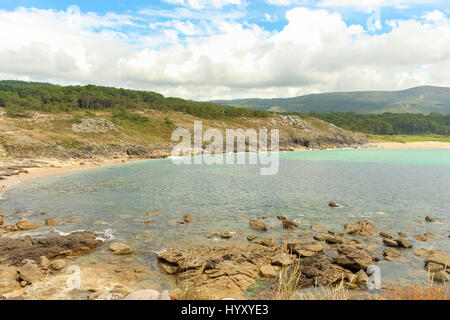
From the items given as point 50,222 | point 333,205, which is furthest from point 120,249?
point 333,205

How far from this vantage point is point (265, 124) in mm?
125625

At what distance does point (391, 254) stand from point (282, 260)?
6639 mm

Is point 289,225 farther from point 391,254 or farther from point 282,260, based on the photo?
point 391,254

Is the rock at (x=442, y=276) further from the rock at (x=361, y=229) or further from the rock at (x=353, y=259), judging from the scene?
the rock at (x=361, y=229)

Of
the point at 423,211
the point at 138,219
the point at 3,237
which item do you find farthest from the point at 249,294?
the point at 423,211

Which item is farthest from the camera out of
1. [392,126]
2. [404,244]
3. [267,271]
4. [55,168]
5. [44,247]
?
[392,126]

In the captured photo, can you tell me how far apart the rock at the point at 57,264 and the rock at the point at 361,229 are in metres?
17.8

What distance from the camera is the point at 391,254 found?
640 inches

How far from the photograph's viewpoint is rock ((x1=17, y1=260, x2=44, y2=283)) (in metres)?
12.4

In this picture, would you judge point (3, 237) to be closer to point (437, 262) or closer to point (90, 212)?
point (90, 212)

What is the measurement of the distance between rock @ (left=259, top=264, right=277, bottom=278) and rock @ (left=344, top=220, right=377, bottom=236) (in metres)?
8.76

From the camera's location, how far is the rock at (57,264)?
13.9m

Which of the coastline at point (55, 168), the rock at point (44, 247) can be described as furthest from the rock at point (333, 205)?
the coastline at point (55, 168)
